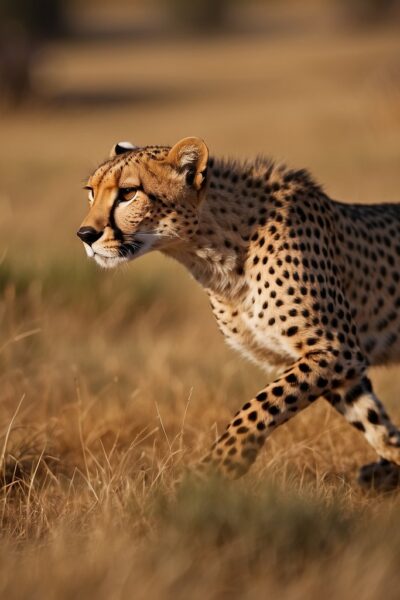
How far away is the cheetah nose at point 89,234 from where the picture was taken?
10.3 ft

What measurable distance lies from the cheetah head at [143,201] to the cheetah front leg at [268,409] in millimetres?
501

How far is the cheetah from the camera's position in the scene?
3.14 metres

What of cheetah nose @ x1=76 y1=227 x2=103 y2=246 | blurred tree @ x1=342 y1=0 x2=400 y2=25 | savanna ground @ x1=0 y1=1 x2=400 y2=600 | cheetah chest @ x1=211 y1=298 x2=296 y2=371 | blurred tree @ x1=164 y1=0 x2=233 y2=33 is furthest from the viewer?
blurred tree @ x1=342 y1=0 x2=400 y2=25

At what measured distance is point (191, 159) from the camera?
3.29 metres

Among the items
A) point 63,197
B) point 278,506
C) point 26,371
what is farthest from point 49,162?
point 278,506

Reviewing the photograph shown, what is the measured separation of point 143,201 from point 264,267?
1.25 ft

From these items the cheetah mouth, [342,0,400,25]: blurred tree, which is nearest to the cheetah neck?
the cheetah mouth

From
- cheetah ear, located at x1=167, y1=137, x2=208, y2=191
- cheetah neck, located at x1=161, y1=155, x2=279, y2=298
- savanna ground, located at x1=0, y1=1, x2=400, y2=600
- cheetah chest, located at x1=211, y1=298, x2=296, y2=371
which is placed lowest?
savanna ground, located at x1=0, y1=1, x2=400, y2=600

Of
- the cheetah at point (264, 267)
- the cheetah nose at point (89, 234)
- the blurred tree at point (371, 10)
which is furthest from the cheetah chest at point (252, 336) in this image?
the blurred tree at point (371, 10)

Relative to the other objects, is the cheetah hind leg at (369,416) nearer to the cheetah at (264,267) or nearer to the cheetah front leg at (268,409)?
the cheetah at (264,267)

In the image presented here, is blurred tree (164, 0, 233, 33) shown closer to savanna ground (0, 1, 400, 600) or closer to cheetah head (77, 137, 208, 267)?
savanna ground (0, 1, 400, 600)

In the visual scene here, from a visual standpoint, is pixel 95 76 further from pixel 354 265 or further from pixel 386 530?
pixel 386 530

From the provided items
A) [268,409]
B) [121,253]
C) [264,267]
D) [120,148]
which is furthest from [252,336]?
[120,148]

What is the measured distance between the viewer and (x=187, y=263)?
3.42 meters
